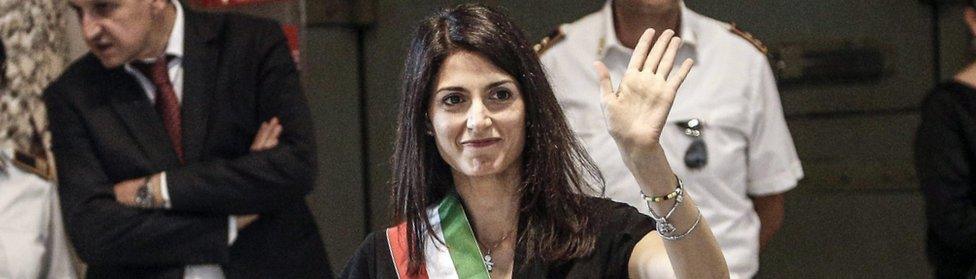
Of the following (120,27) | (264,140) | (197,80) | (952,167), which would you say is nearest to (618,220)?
(952,167)

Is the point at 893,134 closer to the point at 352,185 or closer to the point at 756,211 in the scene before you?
the point at 756,211

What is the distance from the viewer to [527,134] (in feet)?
7.84

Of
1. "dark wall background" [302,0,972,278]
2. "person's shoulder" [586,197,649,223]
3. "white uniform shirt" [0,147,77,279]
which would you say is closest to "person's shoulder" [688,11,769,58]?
"dark wall background" [302,0,972,278]

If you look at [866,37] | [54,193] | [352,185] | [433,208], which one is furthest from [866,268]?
[54,193]

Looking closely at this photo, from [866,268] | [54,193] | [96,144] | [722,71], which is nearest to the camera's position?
[722,71]

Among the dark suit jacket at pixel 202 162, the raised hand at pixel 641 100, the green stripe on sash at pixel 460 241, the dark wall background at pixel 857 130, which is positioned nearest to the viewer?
the raised hand at pixel 641 100

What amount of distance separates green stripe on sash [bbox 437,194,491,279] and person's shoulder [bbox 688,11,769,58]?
882 mm

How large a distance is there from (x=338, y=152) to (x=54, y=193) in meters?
0.80

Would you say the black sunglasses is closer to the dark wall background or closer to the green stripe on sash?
the dark wall background

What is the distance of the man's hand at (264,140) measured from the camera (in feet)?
11.5

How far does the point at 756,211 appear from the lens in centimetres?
325

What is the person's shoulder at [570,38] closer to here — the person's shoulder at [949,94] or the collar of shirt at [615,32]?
the collar of shirt at [615,32]

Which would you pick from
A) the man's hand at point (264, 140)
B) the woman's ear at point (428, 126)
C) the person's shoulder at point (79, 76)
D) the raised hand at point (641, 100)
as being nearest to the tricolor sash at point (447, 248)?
the woman's ear at point (428, 126)

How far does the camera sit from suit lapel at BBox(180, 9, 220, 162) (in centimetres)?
351
